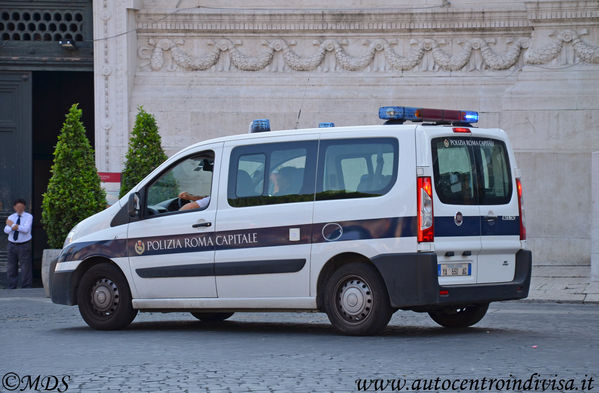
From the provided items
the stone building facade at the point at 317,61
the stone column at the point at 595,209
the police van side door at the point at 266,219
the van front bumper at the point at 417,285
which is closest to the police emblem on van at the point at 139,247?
the police van side door at the point at 266,219

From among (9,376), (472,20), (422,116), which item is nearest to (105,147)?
(472,20)

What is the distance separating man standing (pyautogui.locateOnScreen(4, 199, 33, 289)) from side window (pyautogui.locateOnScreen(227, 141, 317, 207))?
10673 millimetres

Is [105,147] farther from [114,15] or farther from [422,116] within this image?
[422,116]

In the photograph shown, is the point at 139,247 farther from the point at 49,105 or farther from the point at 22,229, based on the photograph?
the point at 49,105

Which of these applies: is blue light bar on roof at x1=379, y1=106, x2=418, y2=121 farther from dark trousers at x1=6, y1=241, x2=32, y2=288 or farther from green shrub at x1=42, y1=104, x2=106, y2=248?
dark trousers at x1=6, y1=241, x2=32, y2=288

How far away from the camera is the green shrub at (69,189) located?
18.5m

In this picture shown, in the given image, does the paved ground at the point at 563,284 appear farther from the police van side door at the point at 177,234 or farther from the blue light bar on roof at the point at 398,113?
the police van side door at the point at 177,234

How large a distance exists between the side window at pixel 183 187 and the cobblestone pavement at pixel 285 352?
1.27 meters

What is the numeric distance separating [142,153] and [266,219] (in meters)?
9.26

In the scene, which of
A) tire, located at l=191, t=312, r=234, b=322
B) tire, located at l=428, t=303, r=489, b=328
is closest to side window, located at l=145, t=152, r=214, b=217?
tire, located at l=191, t=312, r=234, b=322

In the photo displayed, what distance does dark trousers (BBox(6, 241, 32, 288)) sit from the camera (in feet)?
65.7

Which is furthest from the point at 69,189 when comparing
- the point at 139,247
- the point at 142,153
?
the point at 139,247

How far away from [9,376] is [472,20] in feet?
49.1

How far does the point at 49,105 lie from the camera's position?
1045 inches
